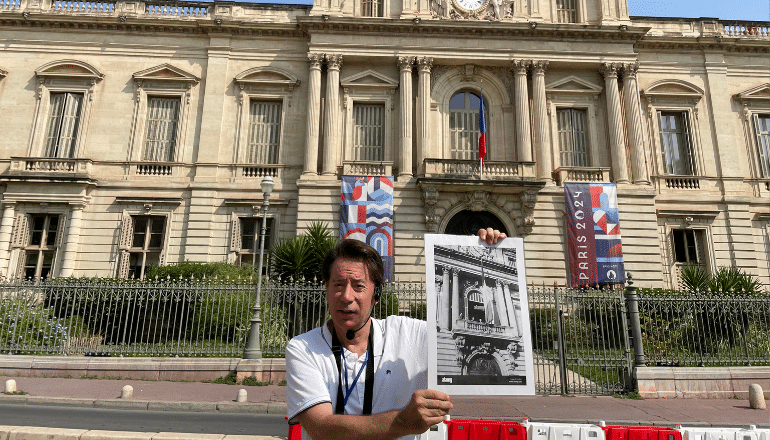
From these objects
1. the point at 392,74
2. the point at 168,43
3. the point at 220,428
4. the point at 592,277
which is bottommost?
the point at 220,428

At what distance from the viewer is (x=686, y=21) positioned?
22.1 meters

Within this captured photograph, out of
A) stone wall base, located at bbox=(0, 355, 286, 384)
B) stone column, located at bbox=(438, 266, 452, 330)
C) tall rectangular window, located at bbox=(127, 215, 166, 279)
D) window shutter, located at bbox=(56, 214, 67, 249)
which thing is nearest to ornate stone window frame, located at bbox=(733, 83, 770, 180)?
stone wall base, located at bbox=(0, 355, 286, 384)

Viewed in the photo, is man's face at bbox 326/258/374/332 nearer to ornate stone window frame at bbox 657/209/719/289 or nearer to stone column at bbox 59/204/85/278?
stone column at bbox 59/204/85/278

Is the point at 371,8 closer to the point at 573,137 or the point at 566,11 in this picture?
the point at 566,11

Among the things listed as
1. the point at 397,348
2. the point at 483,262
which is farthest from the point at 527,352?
the point at 397,348

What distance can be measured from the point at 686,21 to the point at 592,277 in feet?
45.7

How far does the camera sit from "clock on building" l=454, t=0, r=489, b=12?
69.2 feet

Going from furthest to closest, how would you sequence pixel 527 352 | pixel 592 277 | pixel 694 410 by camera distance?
pixel 592 277 < pixel 694 410 < pixel 527 352

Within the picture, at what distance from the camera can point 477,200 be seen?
18672mm

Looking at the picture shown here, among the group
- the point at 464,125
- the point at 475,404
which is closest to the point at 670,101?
the point at 464,125

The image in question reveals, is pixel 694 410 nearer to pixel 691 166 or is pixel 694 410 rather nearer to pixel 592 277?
pixel 592 277

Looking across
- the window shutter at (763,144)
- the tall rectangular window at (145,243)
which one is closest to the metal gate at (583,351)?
the tall rectangular window at (145,243)

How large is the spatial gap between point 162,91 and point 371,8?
1021 centimetres

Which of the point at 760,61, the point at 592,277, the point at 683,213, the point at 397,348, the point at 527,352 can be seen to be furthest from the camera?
the point at 760,61
